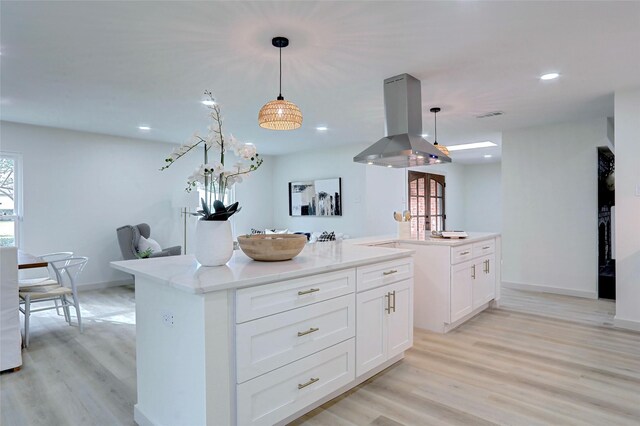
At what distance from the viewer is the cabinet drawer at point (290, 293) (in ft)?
5.42

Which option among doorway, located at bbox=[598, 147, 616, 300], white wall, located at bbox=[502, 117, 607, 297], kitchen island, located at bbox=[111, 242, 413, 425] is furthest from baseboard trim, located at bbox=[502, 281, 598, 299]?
kitchen island, located at bbox=[111, 242, 413, 425]

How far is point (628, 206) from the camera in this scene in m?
3.60

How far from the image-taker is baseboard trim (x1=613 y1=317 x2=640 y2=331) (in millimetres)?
3506

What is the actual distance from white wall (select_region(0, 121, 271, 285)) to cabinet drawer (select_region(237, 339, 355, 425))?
4.75 metres

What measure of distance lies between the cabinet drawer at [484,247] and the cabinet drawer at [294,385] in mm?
2148

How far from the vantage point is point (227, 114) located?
438 centimetres

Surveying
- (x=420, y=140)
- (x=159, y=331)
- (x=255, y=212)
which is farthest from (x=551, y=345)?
(x=255, y=212)

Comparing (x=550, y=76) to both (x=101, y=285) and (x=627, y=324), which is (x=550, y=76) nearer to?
(x=627, y=324)

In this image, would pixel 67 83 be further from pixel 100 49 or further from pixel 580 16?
pixel 580 16

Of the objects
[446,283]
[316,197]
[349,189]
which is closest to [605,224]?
[446,283]

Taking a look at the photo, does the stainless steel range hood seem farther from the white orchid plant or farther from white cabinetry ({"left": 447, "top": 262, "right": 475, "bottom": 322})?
the white orchid plant

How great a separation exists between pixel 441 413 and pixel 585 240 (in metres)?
3.93

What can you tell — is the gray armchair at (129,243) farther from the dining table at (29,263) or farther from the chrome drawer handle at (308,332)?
the chrome drawer handle at (308,332)

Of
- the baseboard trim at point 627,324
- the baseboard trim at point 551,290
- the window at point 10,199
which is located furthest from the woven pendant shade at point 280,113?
the baseboard trim at point 551,290
